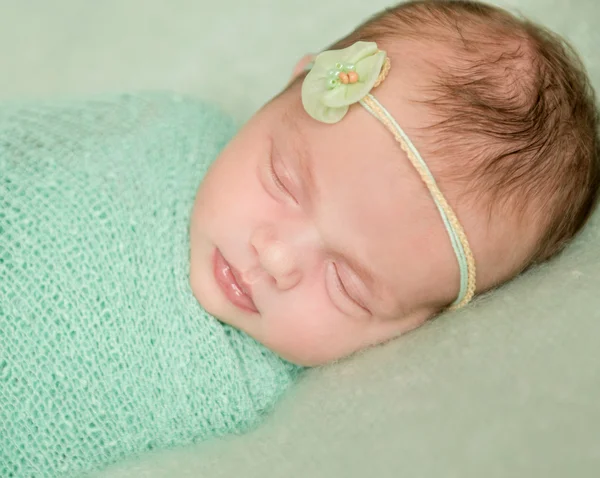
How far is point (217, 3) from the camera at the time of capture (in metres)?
1.85

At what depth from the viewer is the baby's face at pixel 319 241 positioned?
3.34 ft

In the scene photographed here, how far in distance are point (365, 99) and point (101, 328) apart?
491mm

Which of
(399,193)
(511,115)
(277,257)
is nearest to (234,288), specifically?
(277,257)

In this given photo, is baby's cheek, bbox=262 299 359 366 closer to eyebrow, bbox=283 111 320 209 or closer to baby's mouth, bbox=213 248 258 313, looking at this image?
baby's mouth, bbox=213 248 258 313

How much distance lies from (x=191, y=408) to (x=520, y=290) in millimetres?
502

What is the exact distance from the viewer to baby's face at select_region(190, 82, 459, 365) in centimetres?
102

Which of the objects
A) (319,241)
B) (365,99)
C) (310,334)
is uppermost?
(365,99)

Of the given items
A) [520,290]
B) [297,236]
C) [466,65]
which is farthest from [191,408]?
[466,65]

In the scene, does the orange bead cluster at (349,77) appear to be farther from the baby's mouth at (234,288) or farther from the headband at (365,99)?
the baby's mouth at (234,288)

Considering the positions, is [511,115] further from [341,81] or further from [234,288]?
[234,288]

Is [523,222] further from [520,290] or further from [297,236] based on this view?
[297,236]

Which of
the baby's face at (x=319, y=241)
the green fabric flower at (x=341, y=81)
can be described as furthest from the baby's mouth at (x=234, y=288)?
the green fabric flower at (x=341, y=81)

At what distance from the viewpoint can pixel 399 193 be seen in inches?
39.8

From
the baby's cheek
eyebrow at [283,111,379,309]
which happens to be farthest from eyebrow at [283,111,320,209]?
the baby's cheek
